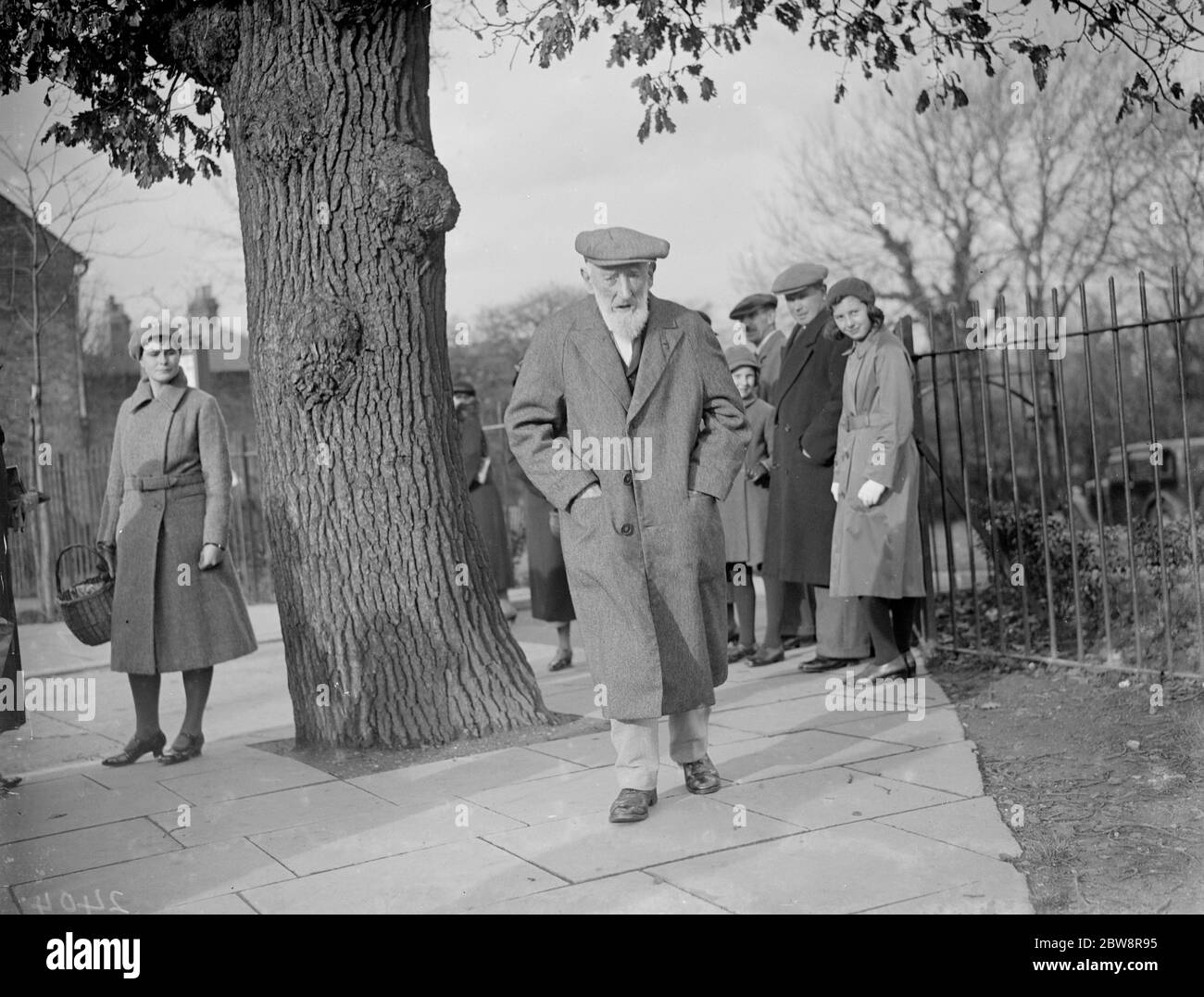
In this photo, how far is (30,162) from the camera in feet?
37.7

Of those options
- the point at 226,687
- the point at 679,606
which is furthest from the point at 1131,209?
the point at 679,606

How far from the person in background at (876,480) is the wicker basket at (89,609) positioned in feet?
11.8

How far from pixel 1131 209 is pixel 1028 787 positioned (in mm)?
17712

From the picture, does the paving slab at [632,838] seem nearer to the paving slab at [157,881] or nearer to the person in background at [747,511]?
the paving slab at [157,881]

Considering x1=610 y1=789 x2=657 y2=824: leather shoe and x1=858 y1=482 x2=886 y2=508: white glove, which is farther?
x1=858 y1=482 x2=886 y2=508: white glove

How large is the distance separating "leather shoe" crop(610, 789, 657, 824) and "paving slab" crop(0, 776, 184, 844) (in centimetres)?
186

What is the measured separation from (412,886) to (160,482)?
2.85 m

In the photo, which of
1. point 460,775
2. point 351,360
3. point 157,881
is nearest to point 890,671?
point 460,775

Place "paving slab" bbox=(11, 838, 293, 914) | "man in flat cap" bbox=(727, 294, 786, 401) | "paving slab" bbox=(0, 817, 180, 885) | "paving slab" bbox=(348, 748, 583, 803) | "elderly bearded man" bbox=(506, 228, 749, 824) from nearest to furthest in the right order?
1. "paving slab" bbox=(11, 838, 293, 914)
2. "paving slab" bbox=(0, 817, 180, 885)
3. "elderly bearded man" bbox=(506, 228, 749, 824)
4. "paving slab" bbox=(348, 748, 583, 803)
5. "man in flat cap" bbox=(727, 294, 786, 401)

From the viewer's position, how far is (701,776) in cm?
489

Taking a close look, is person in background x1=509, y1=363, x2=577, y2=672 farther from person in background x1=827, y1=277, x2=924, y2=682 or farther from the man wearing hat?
person in background x1=827, y1=277, x2=924, y2=682

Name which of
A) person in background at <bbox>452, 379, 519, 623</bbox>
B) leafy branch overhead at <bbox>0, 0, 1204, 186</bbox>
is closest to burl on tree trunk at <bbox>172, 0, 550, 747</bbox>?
leafy branch overhead at <bbox>0, 0, 1204, 186</bbox>

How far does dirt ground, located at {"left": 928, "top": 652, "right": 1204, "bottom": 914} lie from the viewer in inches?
147
